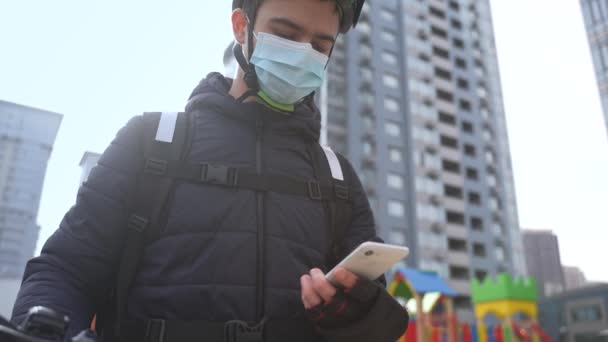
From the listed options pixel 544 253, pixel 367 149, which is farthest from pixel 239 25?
pixel 544 253

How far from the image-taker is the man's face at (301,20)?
67.2 inches

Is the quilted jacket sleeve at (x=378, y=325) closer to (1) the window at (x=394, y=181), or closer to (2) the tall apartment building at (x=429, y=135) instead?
(2) the tall apartment building at (x=429, y=135)

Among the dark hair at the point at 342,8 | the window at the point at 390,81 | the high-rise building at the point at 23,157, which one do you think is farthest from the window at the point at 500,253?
the dark hair at the point at 342,8

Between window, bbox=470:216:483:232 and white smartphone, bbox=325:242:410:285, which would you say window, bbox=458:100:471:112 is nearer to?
window, bbox=470:216:483:232

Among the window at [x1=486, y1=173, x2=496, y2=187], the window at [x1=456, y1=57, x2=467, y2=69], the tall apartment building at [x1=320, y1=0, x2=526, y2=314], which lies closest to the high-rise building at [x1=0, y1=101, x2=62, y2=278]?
the tall apartment building at [x1=320, y1=0, x2=526, y2=314]

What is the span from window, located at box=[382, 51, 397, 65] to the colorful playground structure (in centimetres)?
2713

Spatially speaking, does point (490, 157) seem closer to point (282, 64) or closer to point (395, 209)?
point (395, 209)

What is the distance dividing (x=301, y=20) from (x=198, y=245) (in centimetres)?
90

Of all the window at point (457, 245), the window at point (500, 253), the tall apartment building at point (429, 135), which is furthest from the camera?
the window at point (500, 253)

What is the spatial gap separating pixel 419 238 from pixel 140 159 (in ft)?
112

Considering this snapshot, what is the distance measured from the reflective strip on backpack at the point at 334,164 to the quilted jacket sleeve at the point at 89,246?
689mm

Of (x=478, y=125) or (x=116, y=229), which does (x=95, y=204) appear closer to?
(x=116, y=229)

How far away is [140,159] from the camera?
4.83 feet

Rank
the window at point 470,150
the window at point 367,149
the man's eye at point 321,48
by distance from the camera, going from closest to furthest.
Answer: the man's eye at point 321,48, the window at point 367,149, the window at point 470,150
